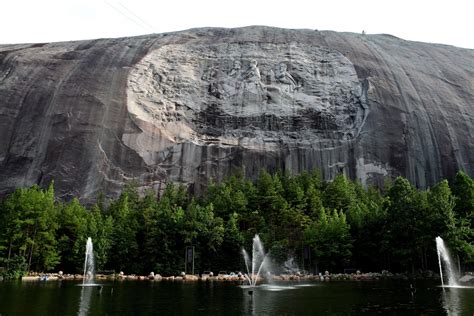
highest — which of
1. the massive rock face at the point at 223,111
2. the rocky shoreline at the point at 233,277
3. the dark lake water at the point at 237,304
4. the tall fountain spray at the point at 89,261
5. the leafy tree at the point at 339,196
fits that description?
the massive rock face at the point at 223,111

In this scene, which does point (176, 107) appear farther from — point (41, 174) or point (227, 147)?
point (41, 174)

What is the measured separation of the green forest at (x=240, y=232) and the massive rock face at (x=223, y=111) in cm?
1128

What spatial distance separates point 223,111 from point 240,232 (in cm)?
2458

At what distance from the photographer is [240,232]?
126 ft

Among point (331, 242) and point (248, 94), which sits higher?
point (248, 94)

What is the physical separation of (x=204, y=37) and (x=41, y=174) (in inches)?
1271

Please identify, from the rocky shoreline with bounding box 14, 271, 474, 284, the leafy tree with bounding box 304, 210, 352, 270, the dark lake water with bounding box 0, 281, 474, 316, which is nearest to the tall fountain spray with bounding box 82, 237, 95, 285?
the rocky shoreline with bounding box 14, 271, 474, 284

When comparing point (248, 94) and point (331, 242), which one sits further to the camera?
point (248, 94)

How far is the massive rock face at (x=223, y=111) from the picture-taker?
52.4m

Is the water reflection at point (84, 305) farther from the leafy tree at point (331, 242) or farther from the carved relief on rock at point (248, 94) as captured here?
the carved relief on rock at point (248, 94)

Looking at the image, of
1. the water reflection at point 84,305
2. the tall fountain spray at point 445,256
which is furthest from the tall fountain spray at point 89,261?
the tall fountain spray at point 445,256

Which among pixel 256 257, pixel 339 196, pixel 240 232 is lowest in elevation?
pixel 256 257

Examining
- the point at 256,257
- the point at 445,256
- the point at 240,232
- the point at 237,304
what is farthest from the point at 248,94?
the point at 237,304

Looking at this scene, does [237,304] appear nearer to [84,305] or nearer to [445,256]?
[84,305]
